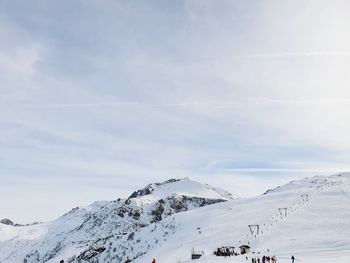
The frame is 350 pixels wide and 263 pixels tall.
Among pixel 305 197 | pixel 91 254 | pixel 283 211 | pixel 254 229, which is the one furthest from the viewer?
pixel 91 254

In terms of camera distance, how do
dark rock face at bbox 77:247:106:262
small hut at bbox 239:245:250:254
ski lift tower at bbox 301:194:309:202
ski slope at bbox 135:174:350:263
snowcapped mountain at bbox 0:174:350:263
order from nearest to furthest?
ski slope at bbox 135:174:350:263, snowcapped mountain at bbox 0:174:350:263, small hut at bbox 239:245:250:254, ski lift tower at bbox 301:194:309:202, dark rock face at bbox 77:247:106:262

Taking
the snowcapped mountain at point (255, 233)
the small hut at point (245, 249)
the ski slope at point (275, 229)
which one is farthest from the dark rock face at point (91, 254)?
the small hut at point (245, 249)

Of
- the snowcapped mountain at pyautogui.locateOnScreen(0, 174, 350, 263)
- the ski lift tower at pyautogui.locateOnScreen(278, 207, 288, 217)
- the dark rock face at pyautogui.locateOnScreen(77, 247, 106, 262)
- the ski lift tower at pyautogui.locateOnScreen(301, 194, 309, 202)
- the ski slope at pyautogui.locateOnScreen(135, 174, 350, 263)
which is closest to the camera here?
the ski slope at pyautogui.locateOnScreen(135, 174, 350, 263)

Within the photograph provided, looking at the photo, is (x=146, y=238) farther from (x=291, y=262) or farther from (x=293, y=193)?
(x=291, y=262)

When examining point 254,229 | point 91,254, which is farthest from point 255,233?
point 91,254

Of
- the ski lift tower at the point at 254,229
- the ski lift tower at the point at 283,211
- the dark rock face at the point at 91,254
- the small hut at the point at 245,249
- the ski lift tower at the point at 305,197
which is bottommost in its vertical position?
the dark rock face at the point at 91,254

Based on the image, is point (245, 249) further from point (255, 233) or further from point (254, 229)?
point (254, 229)

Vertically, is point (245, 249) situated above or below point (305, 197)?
below

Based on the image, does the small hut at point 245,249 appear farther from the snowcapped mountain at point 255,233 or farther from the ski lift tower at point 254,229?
the ski lift tower at point 254,229

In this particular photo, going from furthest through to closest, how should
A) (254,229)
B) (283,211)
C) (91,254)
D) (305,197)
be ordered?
(91,254) → (305,197) → (283,211) → (254,229)

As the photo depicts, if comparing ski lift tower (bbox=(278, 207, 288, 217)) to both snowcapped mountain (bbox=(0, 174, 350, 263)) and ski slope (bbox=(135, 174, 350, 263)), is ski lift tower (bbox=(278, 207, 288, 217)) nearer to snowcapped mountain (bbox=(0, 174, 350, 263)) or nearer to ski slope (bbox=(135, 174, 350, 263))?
snowcapped mountain (bbox=(0, 174, 350, 263))

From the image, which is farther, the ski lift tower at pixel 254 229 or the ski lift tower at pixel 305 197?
the ski lift tower at pixel 305 197

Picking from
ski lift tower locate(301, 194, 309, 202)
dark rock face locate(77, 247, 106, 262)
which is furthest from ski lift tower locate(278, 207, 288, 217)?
dark rock face locate(77, 247, 106, 262)

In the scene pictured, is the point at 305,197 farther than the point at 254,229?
Yes
